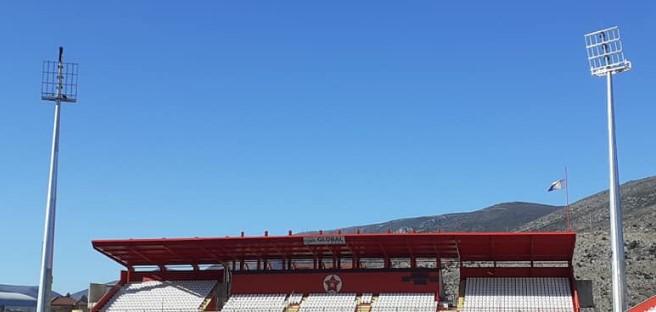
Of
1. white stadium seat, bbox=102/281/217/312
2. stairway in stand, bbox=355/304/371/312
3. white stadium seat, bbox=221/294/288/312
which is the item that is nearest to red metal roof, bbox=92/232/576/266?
white stadium seat, bbox=102/281/217/312

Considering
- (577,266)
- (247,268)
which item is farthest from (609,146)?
(577,266)

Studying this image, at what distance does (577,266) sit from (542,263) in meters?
43.2

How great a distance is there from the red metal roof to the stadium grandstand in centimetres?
7

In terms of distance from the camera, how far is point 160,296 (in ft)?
198

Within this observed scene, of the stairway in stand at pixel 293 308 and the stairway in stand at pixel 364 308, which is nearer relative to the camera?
the stairway in stand at pixel 364 308

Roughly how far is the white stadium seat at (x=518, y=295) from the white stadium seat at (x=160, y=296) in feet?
62.9

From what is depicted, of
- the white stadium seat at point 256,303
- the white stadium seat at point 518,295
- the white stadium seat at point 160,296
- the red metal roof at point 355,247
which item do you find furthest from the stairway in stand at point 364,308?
the white stadium seat at point 160,296

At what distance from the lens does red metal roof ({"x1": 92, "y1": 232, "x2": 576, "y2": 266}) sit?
5212cm

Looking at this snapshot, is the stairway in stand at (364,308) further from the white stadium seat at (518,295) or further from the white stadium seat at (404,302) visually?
the white stadium seat at (518,295)

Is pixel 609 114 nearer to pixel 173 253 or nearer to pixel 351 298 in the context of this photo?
pixel 351 298

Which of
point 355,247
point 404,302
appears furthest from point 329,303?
point 404,302

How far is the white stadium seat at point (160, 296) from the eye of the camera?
58688 mm

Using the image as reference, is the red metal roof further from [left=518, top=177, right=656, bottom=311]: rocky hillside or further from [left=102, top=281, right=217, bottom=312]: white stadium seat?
[left=518, top=177, right=656, bottom=311]: rocky hillside

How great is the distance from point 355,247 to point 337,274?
2.78m
